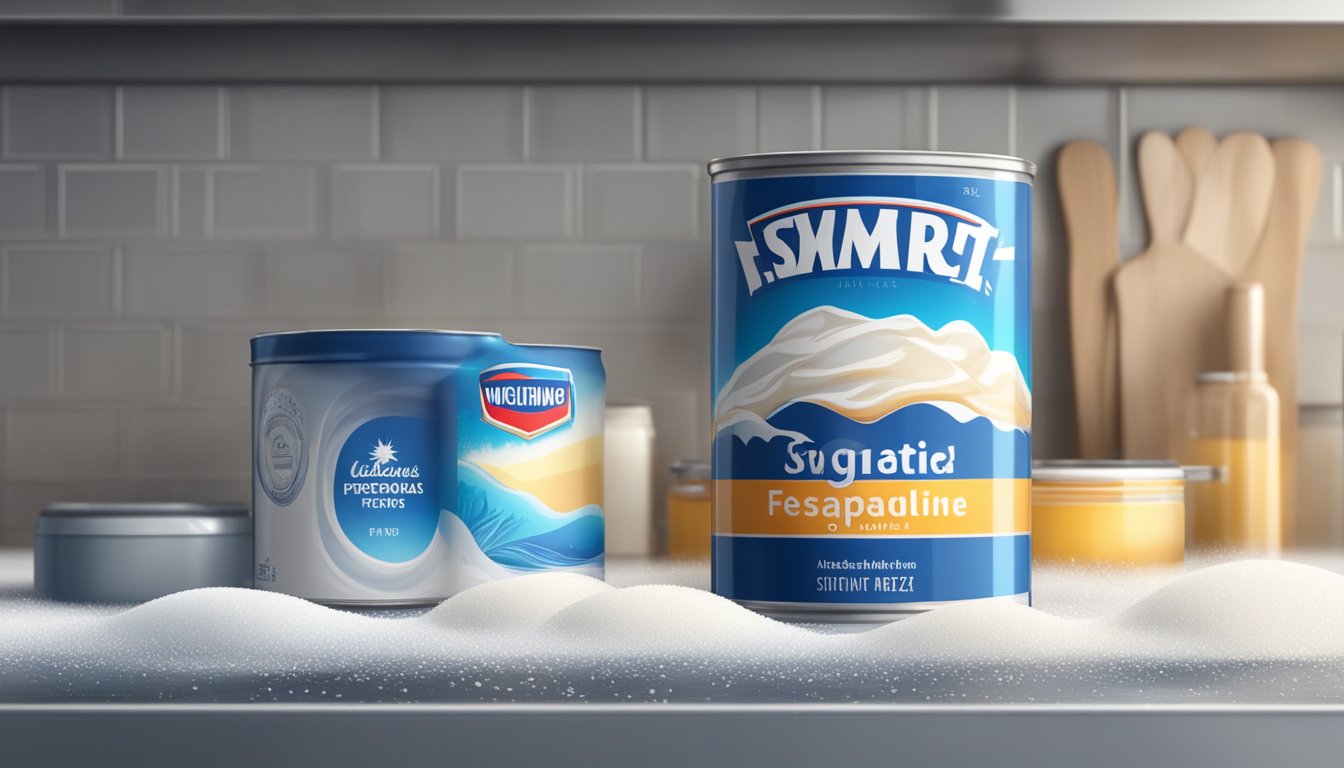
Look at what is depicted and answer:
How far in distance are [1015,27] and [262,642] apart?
2.50 ft

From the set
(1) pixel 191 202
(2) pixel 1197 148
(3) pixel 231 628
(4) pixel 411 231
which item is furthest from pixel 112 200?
(2) pixel 1197 148

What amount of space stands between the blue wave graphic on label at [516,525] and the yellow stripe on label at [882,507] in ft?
0.50

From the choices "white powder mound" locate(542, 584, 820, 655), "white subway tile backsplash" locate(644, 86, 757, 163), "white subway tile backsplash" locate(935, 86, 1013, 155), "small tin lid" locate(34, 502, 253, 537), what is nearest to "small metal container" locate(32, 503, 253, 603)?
"small tin lid" locate(34, 502, 253, 537)

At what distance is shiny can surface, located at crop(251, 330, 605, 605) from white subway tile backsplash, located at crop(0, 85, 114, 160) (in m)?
0.63

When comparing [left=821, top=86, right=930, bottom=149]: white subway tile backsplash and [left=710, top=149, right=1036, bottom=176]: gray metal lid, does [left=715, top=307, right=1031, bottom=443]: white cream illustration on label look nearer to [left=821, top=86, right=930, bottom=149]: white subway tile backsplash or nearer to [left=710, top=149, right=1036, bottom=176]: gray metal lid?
[left=710, top=149, right=1036, bottom=176]: gray metal lid

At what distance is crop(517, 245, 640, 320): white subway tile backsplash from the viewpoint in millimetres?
1129

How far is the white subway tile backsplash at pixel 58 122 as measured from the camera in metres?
1.14

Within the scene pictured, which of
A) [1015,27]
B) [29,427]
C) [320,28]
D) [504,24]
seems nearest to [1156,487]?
[1015,27]

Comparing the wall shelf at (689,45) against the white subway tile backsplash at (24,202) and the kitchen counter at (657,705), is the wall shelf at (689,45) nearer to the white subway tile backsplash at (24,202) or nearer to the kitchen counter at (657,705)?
the white subway tile backsplash at (24,202)

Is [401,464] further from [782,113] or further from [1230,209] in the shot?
[1230,209]

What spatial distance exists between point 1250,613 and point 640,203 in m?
0.75

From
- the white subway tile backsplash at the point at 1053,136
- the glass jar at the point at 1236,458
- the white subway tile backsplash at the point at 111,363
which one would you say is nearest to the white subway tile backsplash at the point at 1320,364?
the glass jar at the point at 1236,458

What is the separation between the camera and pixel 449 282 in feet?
3.71

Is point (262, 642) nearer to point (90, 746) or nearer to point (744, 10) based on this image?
point (90, 746)
